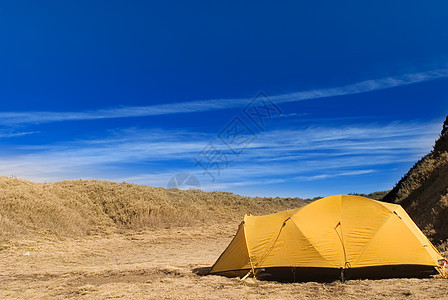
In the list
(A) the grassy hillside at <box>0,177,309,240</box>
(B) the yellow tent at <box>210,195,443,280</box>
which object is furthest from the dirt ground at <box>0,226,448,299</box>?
(A) the grassy hillside at <box>0,177,309,240</box>

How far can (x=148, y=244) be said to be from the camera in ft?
70.3

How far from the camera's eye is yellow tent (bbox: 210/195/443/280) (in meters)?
8.55

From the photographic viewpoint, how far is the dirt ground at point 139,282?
25.2 ft

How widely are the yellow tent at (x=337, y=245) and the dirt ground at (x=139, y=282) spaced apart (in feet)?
1.40

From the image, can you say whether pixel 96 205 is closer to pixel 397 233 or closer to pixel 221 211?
pixel 221 211

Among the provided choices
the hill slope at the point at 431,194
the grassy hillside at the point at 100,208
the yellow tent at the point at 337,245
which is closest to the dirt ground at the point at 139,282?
the yellow tent at the point at 337,245

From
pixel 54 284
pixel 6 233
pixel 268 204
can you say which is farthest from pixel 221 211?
pixel 54 284

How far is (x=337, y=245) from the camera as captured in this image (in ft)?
28.7

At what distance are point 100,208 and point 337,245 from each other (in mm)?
21881

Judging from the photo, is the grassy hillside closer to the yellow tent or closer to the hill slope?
the yellow tent

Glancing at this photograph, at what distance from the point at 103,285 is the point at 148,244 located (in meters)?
12.0

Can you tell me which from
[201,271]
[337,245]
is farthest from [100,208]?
[337,245]

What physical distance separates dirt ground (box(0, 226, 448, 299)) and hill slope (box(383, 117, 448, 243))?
5.17m

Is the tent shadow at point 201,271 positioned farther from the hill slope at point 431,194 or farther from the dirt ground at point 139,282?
the hill slope at point 431,194
